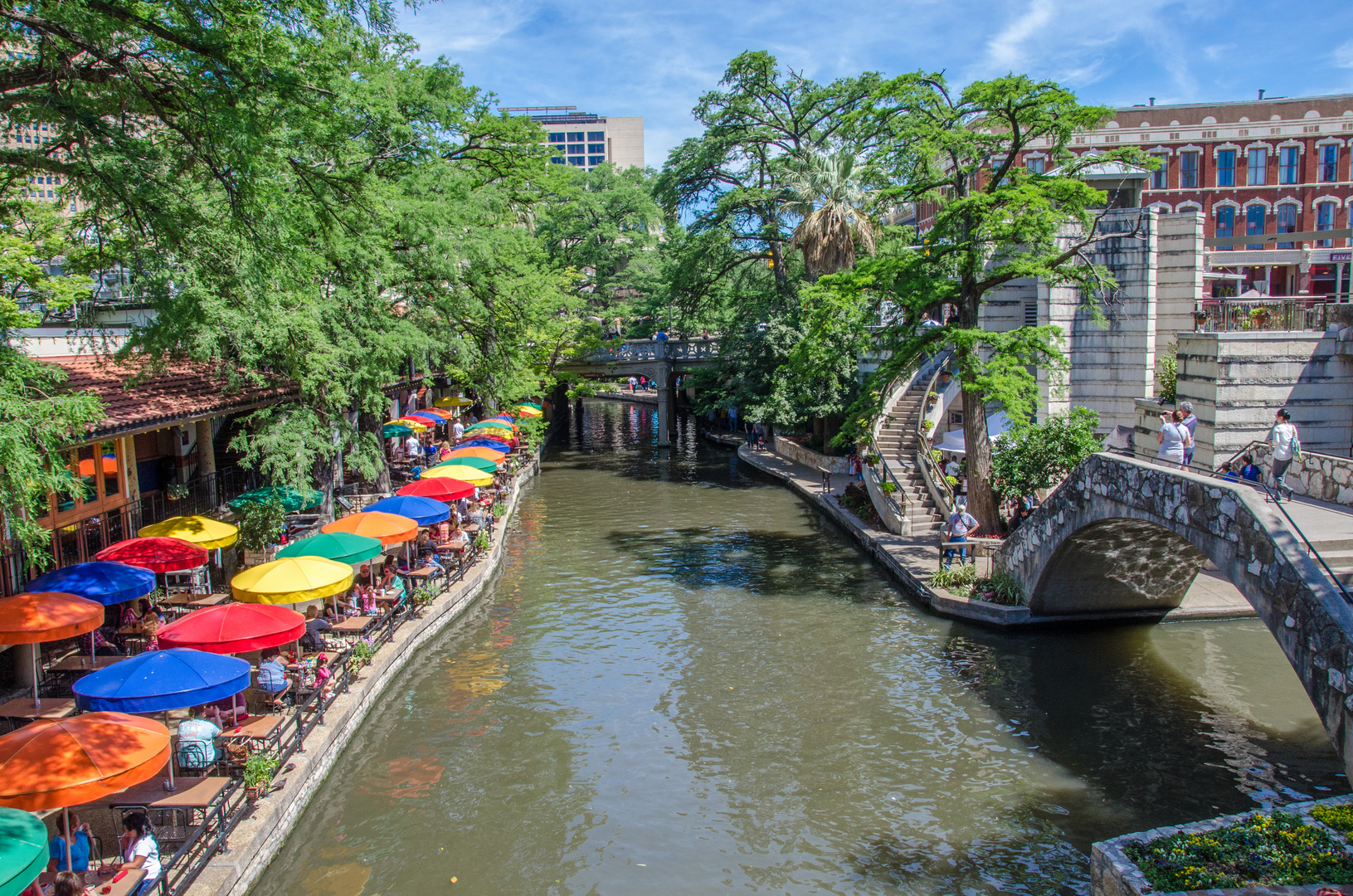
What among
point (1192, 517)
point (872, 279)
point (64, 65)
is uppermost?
point (64, 65)

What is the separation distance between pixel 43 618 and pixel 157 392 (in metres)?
7.90

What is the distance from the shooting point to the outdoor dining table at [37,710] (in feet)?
42.1

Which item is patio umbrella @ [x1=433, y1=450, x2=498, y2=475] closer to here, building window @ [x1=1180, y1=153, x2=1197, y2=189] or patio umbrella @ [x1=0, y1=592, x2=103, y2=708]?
patio umbrella @ [x1=0, y1=592, x2=103, y2=708]

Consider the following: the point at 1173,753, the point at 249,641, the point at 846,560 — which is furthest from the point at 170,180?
the point at 846,560

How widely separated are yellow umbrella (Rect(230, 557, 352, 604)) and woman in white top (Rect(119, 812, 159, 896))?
4856 millimetres

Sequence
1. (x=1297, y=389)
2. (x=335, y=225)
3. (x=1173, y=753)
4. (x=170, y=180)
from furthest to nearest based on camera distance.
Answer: (x=1297, y=389), (x=335, y=225), (x=1173, y=753), (x=170, y=180)

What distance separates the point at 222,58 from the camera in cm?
1170

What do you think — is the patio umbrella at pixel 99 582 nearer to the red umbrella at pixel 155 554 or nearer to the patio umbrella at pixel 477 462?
the red umbrella at pixel 155 554

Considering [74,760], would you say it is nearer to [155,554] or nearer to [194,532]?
[155,554]

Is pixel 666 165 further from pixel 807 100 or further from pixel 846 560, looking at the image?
pixel 846 560

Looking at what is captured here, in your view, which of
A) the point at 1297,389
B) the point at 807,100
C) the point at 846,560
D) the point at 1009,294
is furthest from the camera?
the point at 807,100

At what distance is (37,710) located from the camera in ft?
42.9

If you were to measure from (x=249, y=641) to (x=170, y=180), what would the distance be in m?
6.64

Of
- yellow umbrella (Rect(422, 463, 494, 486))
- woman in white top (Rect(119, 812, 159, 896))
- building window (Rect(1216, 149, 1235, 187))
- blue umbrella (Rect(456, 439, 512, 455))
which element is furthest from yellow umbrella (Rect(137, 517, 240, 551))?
building window (Rect(1216, 149, 1235, 187))
